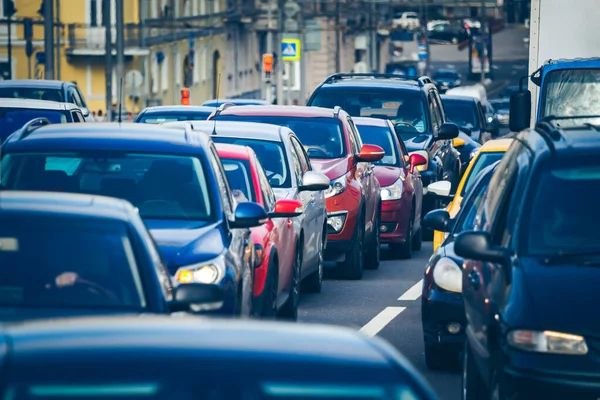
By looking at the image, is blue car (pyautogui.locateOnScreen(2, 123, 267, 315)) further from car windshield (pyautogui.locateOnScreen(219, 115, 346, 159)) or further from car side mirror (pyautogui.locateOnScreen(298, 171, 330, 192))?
car windshield (pyautogui.locateOnScreen(219, 115, 346, 159))

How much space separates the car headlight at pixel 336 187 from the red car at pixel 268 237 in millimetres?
3634

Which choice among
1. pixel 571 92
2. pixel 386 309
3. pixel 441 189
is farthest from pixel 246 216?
pixel 571 92

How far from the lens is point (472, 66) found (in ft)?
346

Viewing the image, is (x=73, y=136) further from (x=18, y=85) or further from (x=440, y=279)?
(x=18, y=85)

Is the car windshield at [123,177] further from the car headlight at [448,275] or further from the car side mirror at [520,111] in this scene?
the car side mirror at [520,111]

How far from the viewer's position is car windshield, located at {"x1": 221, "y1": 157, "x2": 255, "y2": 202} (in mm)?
11957

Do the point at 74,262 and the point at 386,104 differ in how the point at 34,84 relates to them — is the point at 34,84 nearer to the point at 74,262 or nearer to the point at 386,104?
the point at 386,104

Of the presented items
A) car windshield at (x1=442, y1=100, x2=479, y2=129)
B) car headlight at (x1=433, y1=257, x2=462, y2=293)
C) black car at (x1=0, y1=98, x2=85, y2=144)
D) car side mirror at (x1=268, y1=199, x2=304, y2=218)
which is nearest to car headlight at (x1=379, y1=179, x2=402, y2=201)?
black car at (x1=0, y1=98, x2=85, y2=144)

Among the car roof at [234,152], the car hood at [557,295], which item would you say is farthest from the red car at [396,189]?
the car hood at [557,295]

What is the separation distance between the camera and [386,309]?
1414 centimetres

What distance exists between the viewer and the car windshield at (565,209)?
7914 millimetres

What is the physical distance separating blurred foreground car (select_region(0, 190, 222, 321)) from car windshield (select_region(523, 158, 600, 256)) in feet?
6.08

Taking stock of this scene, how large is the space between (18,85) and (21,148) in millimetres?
14326

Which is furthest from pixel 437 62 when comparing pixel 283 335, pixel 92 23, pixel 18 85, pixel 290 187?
pixel 283 335
